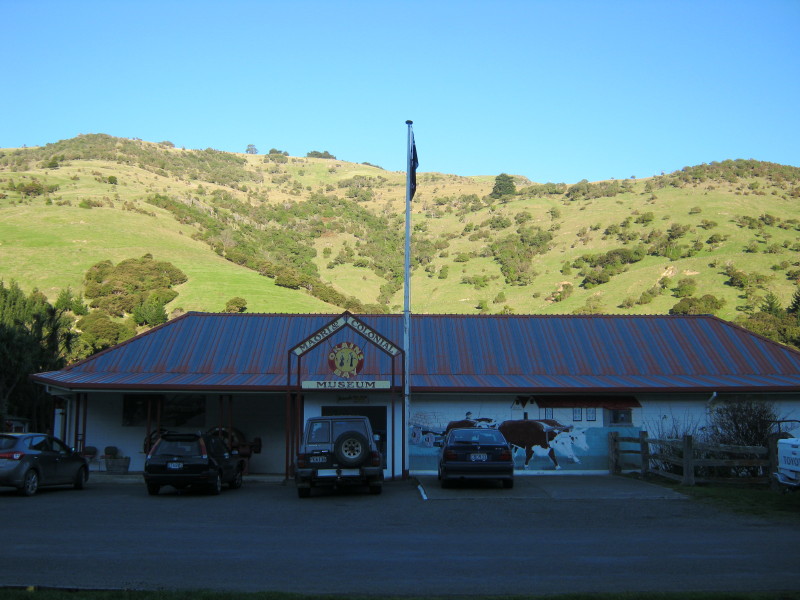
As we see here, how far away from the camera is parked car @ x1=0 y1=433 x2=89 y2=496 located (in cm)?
1694

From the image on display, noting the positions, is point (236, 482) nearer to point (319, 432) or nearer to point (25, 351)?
point (319, 432)

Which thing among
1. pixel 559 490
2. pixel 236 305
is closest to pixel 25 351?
pixel 559 490

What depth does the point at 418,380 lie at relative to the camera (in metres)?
23.3

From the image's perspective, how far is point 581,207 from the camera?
103 metres

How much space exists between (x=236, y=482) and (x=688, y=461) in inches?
426

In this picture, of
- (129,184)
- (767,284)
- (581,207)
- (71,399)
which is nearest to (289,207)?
(129,184)

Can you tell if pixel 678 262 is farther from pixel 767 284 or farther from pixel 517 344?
pixel 517 344

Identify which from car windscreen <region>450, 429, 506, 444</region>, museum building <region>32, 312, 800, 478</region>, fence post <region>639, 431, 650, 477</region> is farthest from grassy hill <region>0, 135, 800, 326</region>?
car windscreen <region>450, 429, 506, 444</region>

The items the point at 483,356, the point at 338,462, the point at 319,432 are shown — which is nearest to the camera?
the point at 338,462

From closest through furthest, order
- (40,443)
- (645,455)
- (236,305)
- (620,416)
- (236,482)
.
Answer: (40,443), (236,482), (645,455), (620,416), (236,305)

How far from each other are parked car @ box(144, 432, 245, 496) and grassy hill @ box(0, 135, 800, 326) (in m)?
43.5

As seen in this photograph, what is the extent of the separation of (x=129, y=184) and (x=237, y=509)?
104145 millimetres

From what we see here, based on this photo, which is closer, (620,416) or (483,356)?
(620,416)

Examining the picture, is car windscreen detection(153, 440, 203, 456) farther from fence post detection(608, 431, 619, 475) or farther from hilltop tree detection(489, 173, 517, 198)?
hilltop tree detection(489, 173, 517, 198)
